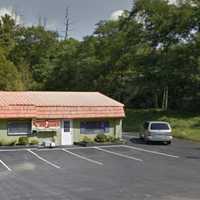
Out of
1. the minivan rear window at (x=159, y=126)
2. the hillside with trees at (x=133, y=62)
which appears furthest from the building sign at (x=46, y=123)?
the hillside with trees at (x=133, y=62)

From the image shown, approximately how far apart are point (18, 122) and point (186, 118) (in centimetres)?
2102

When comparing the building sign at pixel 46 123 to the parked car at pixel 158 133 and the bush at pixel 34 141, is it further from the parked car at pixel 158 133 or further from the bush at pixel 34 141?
the parked car at pixel 158 133

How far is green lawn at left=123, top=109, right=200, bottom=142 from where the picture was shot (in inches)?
1656

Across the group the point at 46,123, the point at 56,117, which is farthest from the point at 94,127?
the point at 46,123

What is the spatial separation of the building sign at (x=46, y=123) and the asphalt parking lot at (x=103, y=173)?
8.71ft

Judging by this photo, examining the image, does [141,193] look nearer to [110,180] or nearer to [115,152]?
[110,180]

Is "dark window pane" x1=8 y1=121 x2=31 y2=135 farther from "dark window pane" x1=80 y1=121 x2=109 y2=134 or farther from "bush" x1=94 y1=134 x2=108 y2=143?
"bush" x1=94 y1=134 x2=108 y2=143

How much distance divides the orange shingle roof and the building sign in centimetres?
33

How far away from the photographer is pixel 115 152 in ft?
105

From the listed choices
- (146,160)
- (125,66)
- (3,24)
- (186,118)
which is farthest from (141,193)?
(3,24)

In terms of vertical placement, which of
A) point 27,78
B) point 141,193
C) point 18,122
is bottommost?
point 141,193

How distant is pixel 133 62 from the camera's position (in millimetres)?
57469

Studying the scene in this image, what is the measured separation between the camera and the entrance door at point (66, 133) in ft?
117

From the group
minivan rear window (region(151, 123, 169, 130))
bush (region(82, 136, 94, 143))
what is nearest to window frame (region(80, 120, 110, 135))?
bush (region(82, 136, 94, 143))
